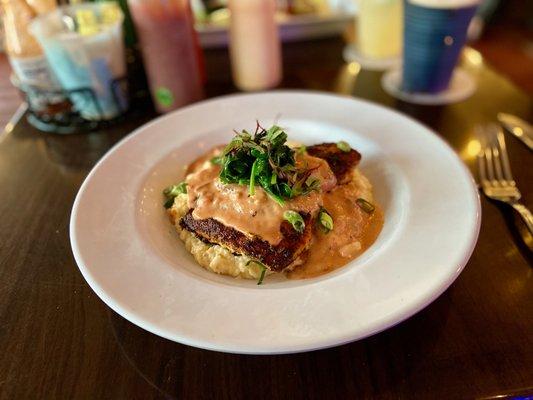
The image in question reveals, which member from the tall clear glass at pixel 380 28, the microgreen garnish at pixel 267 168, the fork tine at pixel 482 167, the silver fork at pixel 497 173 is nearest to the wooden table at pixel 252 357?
the silver fork at pixel 497 173

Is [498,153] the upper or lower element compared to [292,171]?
lower

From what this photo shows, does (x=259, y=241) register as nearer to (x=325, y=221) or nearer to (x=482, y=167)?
(x=325, y=221)

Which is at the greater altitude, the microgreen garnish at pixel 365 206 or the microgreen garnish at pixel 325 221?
the microgreen garnish at pixel 325 221

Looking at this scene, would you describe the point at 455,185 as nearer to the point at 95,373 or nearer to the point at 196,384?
the point at 196,384

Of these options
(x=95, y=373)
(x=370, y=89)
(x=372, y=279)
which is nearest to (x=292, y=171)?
(x=372, y=279)

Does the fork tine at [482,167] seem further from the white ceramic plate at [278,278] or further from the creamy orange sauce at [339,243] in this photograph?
the creamy orange sauce at [339,243]

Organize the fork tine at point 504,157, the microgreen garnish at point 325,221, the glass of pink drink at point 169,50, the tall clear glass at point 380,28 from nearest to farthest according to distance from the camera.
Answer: the microgreen garnish at point 325,221 → the fork tine at point 504,157 → the glass of pink drink at point 169,50 → the tall clear glass at point 380,28

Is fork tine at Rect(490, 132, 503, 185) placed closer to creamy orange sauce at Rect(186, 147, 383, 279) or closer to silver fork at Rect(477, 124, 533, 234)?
silver fork at Rect(477, 124, 533, 234)
